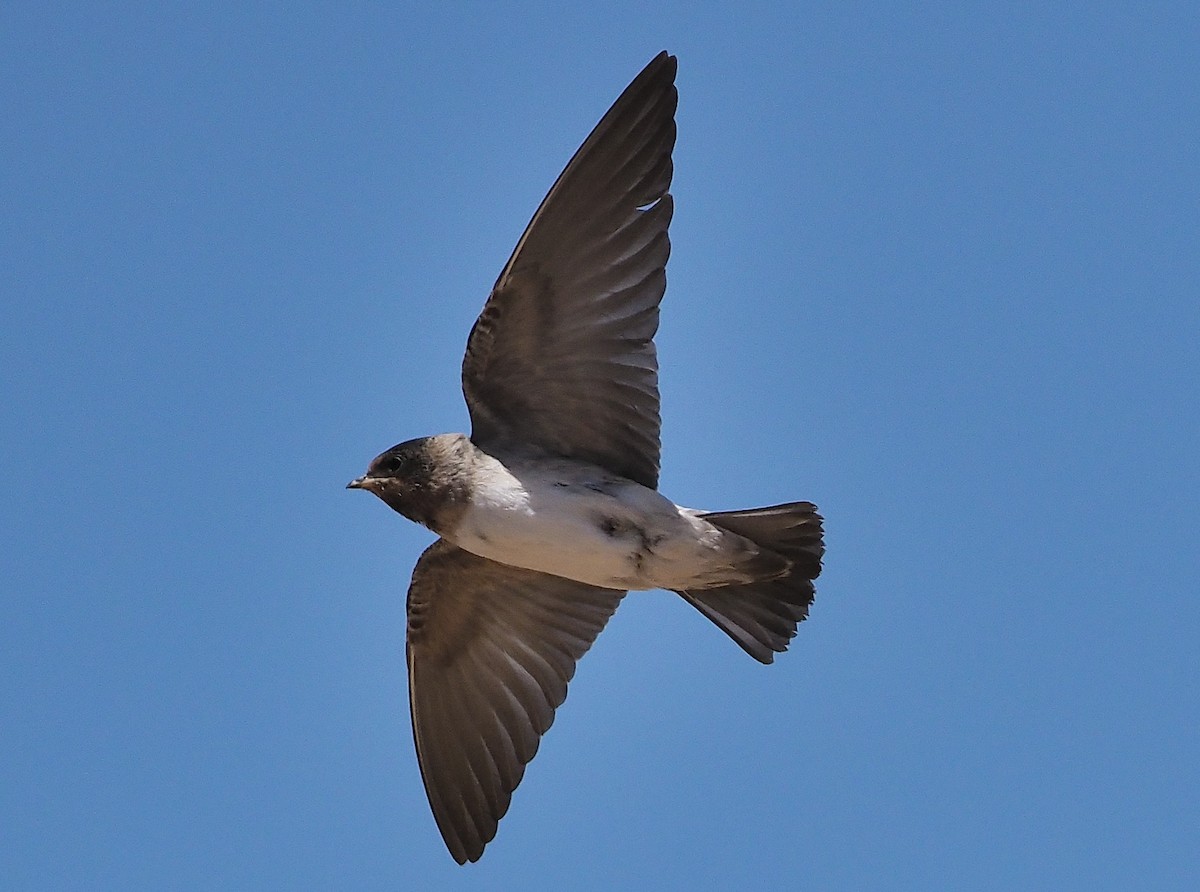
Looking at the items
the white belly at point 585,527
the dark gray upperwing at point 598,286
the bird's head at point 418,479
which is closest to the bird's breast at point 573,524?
the white belly at point 585,527

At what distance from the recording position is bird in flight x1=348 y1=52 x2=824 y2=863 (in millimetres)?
6957

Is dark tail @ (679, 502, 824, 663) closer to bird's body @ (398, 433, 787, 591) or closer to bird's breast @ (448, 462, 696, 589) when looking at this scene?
bird's body @ (398, 433, 787, 591)

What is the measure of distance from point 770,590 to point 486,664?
1526mm

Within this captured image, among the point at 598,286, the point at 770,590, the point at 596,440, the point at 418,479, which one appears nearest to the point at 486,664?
the point at 418,479

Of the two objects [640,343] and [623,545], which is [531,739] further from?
[640,343]

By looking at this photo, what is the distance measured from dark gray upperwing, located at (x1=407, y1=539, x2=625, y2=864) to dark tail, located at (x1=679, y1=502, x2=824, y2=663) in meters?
0.77

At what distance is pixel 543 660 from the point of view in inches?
312

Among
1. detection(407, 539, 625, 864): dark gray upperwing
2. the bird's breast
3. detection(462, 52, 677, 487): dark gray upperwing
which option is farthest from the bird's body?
detection(407, 539, 625, 864): dark gray upperwing

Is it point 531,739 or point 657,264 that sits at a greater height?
point 657,264

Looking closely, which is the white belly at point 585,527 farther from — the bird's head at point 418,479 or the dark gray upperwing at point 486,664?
the dark gray upperwing at point 486,664

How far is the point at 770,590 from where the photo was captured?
734 centimetres

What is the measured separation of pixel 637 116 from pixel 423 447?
1.68 metres

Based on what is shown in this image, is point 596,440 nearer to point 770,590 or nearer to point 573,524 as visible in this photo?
point 573,524

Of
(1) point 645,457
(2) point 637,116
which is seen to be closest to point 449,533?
(1) point 645,457
